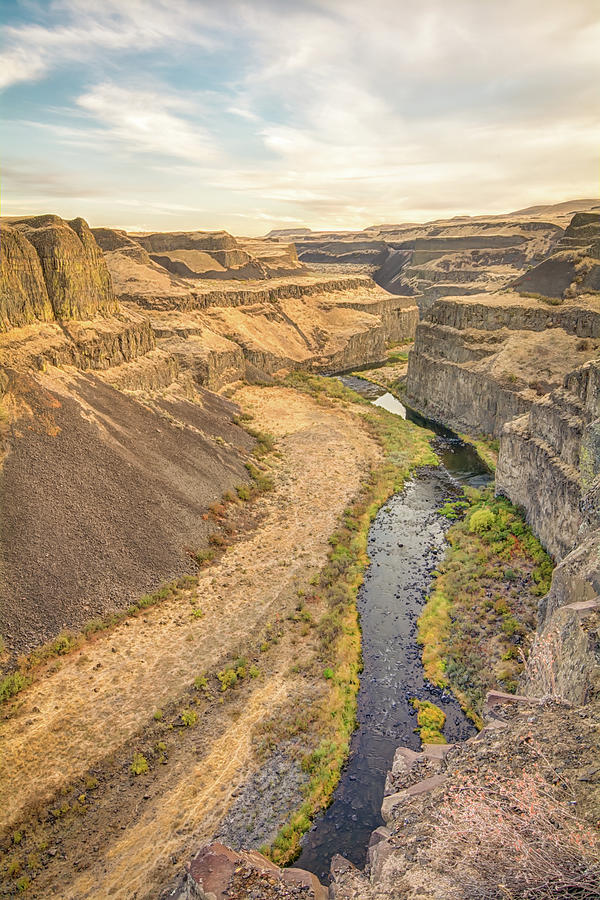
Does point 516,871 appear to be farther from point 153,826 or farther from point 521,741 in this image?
point 153,826

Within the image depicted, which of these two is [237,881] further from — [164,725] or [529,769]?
[164,725]

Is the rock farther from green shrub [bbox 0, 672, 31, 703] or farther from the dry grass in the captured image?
the dry grass

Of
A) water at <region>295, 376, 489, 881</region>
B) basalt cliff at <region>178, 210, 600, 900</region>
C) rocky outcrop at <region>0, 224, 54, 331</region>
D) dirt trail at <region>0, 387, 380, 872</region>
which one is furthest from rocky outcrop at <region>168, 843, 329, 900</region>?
rocky outcrop at <region>0, 224, 54, 331</region>

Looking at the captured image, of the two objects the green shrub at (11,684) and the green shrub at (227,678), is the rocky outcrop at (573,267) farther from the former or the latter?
the green shrub at (11,684)

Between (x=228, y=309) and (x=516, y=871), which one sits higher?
(x=228, y=309)

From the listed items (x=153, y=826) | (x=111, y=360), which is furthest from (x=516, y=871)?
(x=111, y=360)

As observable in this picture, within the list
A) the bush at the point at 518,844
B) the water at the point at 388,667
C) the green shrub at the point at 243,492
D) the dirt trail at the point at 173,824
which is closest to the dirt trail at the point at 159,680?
the dirt trail at the point at 173,824
